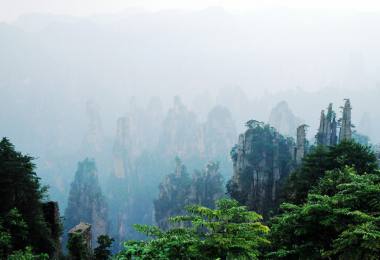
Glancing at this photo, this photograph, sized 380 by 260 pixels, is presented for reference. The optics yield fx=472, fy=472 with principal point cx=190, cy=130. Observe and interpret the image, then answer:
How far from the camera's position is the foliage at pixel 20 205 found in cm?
1816

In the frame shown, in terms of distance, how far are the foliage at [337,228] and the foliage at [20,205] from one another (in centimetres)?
1019

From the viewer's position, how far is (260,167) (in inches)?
1724

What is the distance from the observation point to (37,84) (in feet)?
611

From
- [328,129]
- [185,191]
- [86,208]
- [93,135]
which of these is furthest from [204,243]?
[93,135]

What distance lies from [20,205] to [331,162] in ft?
46.8

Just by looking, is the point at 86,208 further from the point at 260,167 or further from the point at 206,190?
the point at 260,167

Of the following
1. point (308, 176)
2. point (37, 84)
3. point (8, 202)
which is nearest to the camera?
point (8, 202)

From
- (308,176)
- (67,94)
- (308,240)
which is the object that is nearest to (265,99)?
(67,94)

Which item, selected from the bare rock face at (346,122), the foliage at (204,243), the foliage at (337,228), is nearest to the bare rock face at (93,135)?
the bare rock face at (346,122)

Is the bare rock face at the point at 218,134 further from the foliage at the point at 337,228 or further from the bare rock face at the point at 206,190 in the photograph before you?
the foliage at the point at 337,228

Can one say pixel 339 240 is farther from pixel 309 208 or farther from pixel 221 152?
pixel 221 152

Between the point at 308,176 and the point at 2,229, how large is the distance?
45.8 feet

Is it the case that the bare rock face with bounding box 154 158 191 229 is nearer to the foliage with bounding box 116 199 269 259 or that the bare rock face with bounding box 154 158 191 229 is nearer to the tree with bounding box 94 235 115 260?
the tree with bounding box 94 235 115 260

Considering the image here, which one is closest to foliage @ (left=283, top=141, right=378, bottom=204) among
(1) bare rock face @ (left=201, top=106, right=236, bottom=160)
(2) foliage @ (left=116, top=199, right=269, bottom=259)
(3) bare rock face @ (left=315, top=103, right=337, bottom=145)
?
(2) foliage @ (left=116, top=199, right=269, bottom=259)
